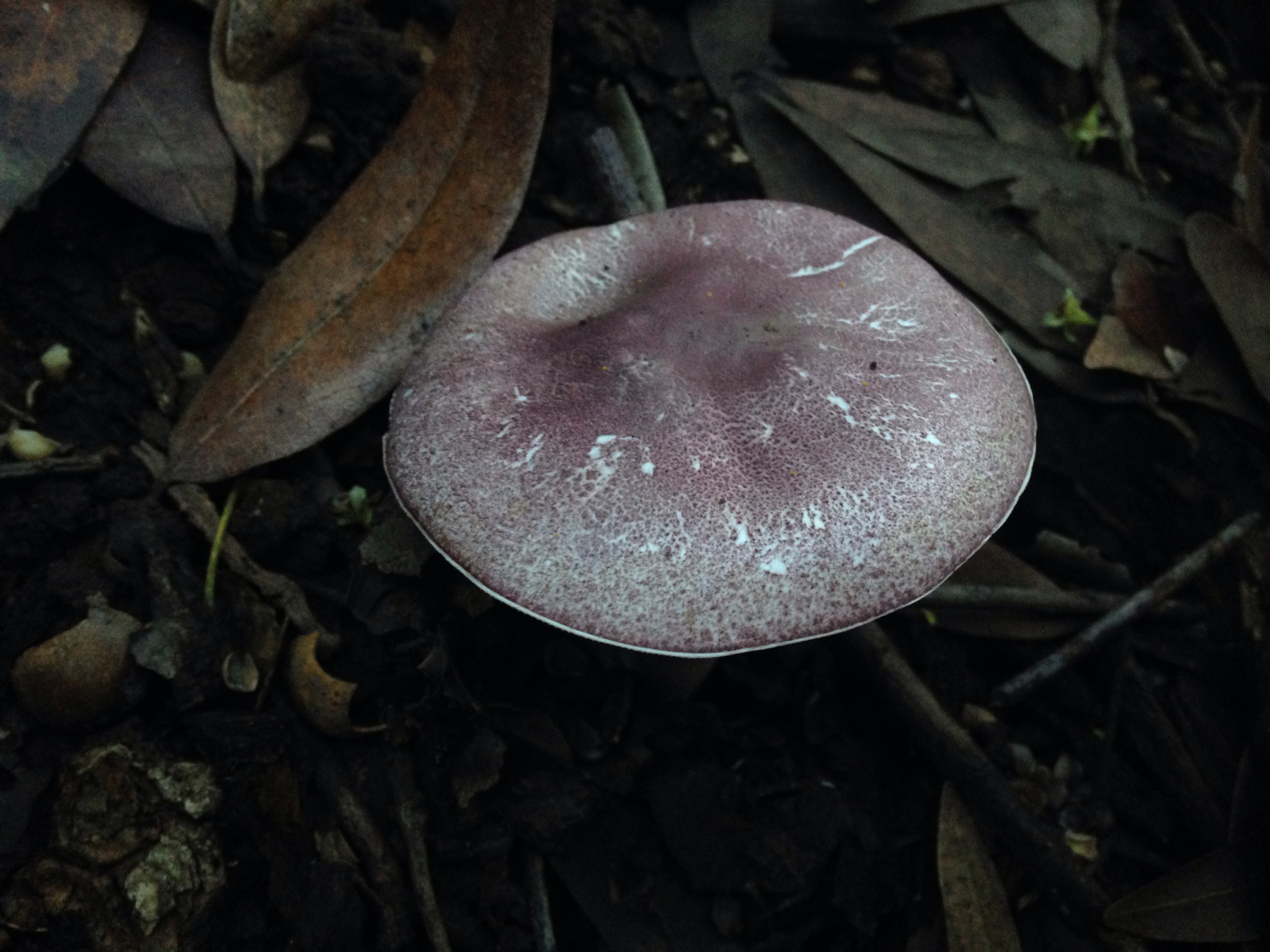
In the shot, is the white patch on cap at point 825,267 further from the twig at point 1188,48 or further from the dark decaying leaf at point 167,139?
the twig at point 1188,48

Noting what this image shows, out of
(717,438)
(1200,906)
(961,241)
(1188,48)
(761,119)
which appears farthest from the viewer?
(1188,48)

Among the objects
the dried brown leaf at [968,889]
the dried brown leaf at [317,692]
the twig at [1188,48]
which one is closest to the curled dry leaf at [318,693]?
the dried brown leaf at [317,692]

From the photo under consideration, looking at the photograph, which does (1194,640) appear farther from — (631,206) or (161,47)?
(161,47)

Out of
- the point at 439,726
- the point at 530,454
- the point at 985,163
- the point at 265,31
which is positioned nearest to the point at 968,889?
the point at 439,726

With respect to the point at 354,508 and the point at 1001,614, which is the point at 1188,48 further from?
the point at 354,508

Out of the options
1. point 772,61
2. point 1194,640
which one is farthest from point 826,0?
point 1194,640

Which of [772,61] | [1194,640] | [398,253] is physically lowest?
[1194,640]
